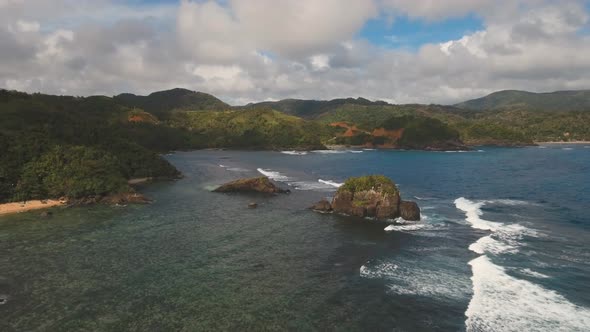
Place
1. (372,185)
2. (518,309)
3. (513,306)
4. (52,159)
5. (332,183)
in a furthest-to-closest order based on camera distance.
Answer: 1. (332,183)
2. (52,159)
3. (372,185)
4. (513,306)
5. (518,309)

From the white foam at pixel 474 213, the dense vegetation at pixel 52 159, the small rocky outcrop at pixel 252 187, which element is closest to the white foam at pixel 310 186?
the small rocky outcrop at pixel 252 187

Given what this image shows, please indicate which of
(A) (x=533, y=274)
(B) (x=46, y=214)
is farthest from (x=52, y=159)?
(A) (x=533, y=274)

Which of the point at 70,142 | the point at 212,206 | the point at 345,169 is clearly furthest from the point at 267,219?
the point at 345,169

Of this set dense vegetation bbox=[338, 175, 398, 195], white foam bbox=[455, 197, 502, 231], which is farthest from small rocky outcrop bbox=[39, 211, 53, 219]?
white foam bbox=[455, 197, 502, 231]

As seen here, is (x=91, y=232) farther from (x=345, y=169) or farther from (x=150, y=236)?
(x=345, y=169)

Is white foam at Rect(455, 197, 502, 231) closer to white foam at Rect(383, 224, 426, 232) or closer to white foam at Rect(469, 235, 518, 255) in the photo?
white foam at Rect(469, 235, 518, 255)

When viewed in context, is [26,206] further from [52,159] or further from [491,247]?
[491,247]

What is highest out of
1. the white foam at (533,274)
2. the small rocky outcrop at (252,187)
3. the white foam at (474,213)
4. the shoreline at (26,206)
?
the small rocky outcrop at (252,187)

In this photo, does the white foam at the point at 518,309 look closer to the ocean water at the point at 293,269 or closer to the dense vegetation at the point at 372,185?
the ocean water at the point at 293,269
